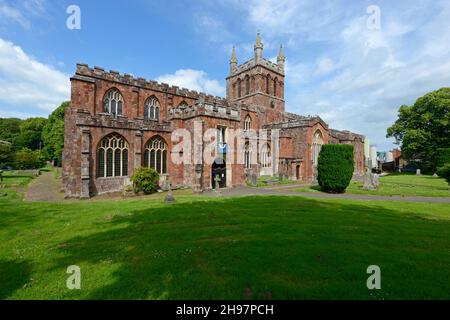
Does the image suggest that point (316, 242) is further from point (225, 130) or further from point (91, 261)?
point (225, 130)

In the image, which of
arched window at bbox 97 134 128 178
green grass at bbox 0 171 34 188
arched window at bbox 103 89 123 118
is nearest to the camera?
arched window at bbox 97 134 128 178

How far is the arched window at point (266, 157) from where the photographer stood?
103ft

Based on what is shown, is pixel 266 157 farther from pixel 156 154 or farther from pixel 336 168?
pixel 156 154

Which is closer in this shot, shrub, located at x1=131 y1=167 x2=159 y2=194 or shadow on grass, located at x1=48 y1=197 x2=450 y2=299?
shadow on grass, located at x1=48 y1=197 x2=450 y2=299

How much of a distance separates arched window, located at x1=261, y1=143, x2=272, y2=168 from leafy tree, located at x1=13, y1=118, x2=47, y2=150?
71099 mm

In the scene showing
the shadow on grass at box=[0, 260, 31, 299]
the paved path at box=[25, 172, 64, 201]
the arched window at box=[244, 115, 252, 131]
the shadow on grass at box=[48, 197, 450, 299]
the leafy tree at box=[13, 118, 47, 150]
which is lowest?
the paved path at box=[25, 172, 64, 201]

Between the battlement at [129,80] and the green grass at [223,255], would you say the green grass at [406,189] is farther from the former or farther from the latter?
the battlement at [129,80]

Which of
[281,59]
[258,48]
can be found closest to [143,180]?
[258,48]

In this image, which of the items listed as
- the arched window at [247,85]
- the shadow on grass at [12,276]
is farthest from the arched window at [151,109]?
the shadow on grass at [12,276]

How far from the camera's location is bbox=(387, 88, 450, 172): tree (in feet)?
126

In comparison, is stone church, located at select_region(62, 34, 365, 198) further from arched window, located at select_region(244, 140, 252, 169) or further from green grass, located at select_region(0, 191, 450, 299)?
green grass, located at select_region(0, 191, 450, 299)

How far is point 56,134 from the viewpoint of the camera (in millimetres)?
46125

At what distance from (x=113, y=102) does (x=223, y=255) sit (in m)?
22.2

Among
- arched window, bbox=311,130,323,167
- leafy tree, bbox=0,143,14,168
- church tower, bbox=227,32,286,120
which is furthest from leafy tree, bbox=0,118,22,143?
arched window, bbox=311,130,323,167
